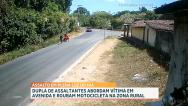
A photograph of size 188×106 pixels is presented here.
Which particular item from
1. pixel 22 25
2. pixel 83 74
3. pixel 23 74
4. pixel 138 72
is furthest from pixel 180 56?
pixel 22 25

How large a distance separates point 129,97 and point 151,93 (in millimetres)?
1096

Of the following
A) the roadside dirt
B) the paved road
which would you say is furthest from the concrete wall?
the paved road

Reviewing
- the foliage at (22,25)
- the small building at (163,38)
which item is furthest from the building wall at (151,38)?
the foliage at (22,25)

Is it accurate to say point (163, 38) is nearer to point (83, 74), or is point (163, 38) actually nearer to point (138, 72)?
point (138, 72)

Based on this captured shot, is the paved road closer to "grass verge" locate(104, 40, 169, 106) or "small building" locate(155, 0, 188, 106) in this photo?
"grass verge" locate(104, 40, 169, 106)

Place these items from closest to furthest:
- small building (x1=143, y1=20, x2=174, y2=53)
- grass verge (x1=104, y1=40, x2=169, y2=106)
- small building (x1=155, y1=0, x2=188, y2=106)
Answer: small building (x1=155, y1=0, x2=188, y2=106), grass verge (x1=104, y1=40, x2=169, y2=106), small building (x1=143, y1=20, x2=174, y2=53)

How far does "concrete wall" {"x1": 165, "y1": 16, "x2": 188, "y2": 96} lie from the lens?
728 centimetres

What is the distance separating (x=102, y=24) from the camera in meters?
118

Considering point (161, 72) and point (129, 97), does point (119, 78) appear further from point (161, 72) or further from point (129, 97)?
point (129, 97)

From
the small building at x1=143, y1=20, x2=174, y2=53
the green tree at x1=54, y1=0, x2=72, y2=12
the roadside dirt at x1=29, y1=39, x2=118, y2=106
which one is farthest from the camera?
the green tree at x1=54, y1=0, x2=72, y2=12

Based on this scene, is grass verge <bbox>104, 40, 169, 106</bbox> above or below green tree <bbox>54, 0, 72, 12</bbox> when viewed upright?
below

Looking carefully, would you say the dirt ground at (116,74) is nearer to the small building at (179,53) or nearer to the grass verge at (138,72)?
the grass verge at (138,72)

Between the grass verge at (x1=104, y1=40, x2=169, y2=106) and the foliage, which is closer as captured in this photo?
the grass verge at (x1=104, y1=40, x2=169, y2=106)

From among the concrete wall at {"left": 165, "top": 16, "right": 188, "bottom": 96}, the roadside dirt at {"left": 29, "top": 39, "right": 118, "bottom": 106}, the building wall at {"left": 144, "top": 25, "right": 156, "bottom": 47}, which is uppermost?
the concrete wall at {"left": 165, "top": 16, "right": 188, "bottom": 96}
